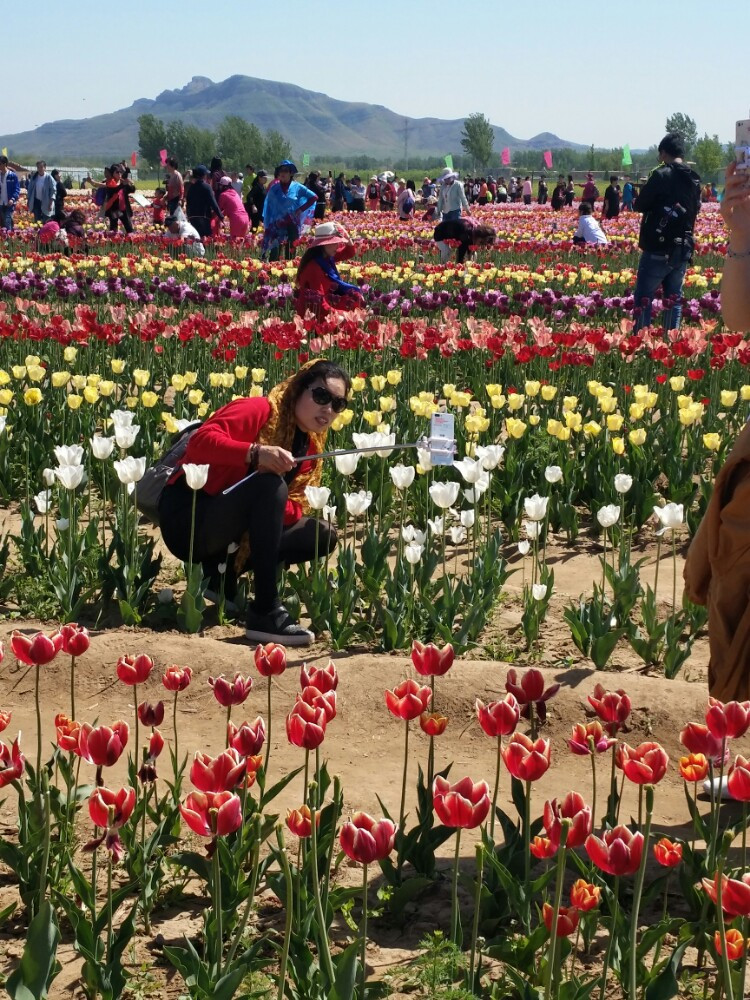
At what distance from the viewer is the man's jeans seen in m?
11.0

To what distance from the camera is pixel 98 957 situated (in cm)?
267

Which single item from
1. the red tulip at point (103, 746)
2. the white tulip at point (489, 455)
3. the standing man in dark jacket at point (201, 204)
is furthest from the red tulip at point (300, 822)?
the standing man in dark jacket at point (201, 204)

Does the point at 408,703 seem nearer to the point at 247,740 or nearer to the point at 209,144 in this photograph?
the point at 247,740

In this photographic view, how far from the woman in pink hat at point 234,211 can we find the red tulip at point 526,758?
19.0 meters

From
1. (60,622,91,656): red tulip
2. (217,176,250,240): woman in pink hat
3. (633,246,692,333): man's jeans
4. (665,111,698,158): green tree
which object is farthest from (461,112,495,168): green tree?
(60,622,91,656): red tulip

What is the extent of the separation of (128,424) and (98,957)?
3004 mm

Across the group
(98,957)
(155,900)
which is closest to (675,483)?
(155,900)

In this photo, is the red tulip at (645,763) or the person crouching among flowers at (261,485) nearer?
the red tulip at (645,763)

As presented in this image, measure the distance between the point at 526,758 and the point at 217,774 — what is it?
1.84ft

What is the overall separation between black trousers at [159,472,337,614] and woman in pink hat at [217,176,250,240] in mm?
16256

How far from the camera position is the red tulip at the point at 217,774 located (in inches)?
92.2

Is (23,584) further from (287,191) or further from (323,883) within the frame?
(287,191)

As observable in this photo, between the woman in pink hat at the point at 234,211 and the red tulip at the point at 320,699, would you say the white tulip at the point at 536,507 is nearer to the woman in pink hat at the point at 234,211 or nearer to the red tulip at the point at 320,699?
the red tulip at the point at 320,699

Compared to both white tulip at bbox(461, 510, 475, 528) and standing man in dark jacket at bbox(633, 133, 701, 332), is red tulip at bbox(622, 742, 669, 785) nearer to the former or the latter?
white tulip at bbox(461, 510, 475, 528)
